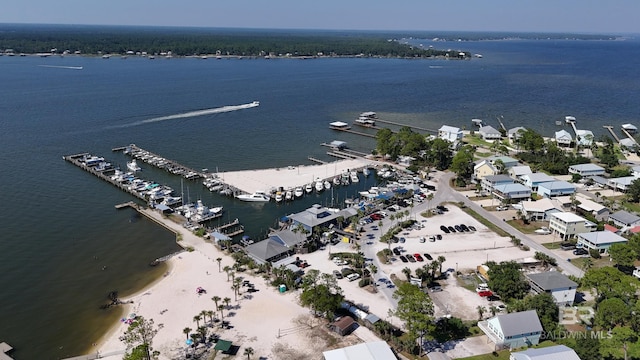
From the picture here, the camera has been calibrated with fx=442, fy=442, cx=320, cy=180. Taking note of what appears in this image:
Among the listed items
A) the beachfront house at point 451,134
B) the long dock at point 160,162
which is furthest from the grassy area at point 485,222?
the long dock at point 160,162

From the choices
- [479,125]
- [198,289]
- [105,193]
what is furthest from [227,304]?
[479,125]

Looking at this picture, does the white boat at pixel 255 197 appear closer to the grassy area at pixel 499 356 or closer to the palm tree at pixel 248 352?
the palm tree at pixel 248 352

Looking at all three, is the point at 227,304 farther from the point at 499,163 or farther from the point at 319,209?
the point at 499,163

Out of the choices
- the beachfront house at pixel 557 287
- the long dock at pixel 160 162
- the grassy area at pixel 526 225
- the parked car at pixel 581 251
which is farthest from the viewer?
the long dock at pixel 160 162

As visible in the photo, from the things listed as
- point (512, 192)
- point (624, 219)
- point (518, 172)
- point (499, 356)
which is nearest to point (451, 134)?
point (518, 172)

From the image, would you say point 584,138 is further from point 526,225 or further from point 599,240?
point 599,240

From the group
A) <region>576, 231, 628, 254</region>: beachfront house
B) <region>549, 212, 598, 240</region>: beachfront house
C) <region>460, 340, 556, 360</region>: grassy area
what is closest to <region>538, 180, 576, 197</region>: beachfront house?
<region>549, 212, 598, 240</region>: beachfront house

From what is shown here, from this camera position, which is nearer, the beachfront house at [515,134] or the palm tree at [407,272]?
the palm tree at [407,272]
